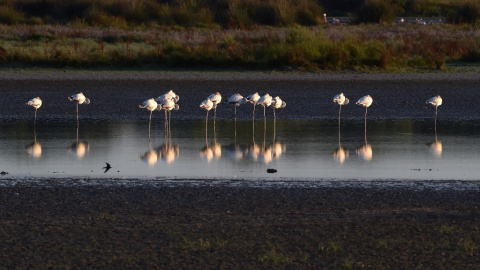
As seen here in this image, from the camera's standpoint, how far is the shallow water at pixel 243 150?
13.5 meters

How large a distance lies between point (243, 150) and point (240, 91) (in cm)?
1054

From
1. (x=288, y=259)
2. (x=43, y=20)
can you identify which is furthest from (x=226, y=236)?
(x=43, y=20)

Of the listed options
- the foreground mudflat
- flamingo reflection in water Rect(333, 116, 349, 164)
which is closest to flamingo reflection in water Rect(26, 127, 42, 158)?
the foreground mudflat

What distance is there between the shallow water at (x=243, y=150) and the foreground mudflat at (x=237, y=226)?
1261mm

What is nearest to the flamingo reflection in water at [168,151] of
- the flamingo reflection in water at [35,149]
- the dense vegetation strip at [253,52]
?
the flamingo reflection in water at [35,149]

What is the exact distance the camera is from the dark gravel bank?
72.0 feet

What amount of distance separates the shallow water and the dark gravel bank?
1.54 m

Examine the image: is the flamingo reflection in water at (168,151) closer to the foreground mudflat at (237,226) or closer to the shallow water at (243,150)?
the shallow water at (243,150)

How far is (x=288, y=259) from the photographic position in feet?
27.7

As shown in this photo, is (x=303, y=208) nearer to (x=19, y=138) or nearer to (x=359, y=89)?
(x=19, y=138)

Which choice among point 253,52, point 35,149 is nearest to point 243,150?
point 35,149

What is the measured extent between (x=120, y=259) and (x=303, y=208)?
2.83 meters

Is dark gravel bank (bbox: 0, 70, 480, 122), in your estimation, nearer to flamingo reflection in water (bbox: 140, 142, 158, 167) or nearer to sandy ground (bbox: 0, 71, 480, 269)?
flamingo reflection in water (bbox: 140, 142, 158, 167)

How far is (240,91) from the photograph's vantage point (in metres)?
26.5
